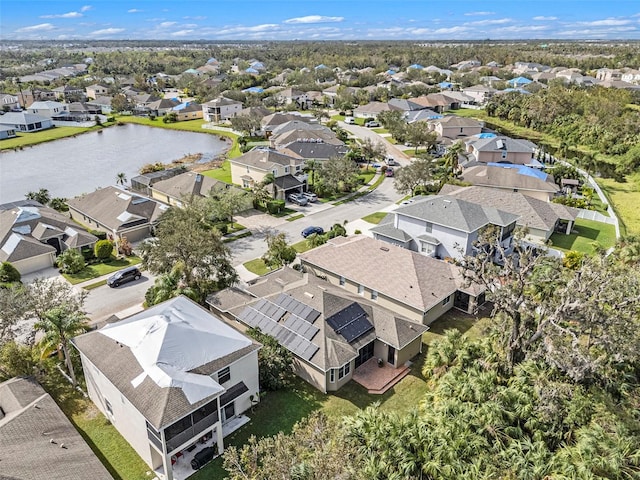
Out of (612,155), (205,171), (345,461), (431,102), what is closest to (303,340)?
(345,461)

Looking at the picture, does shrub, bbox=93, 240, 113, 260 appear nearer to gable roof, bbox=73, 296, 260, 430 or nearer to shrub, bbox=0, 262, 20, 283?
shrub, bbox=0, 262, 20, 283

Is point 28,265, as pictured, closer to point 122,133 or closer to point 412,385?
point 412,385

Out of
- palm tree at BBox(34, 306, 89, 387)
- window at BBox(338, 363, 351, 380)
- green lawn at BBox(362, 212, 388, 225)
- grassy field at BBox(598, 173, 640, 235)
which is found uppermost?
palm tree at BBox(34, 306, 89, 387)

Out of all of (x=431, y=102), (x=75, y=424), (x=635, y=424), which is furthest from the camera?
(x=431, y=102)

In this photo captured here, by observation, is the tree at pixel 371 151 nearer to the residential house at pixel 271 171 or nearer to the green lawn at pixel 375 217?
the residential house at pixel 271 171

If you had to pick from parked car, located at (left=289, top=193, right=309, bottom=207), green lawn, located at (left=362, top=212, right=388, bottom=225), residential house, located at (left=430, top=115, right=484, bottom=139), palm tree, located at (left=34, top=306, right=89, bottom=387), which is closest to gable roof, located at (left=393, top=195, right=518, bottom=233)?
green lawn, located at (left=362, top=212, right=388, bottom=225)

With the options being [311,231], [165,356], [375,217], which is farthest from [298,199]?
[165,356]

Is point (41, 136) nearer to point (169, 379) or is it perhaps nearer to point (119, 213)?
point (119, 213)
